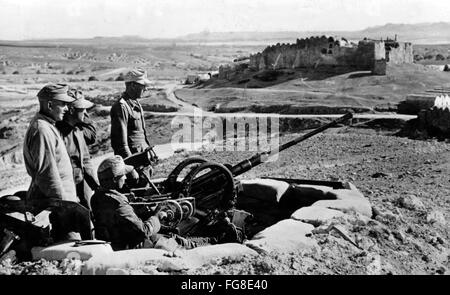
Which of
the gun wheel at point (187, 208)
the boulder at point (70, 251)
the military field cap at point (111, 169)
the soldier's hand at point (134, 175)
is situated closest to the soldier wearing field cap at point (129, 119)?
the soldier's hand at point (134, 175)

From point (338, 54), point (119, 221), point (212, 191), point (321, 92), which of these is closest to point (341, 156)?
point (212, 191)

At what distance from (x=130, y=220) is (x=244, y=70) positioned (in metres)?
41.0

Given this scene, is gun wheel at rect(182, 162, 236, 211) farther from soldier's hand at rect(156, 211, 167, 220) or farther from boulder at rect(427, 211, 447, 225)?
boulder at rect(427, 211, 447, 225)

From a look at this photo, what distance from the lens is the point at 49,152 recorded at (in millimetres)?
5516

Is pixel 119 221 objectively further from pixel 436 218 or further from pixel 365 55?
pixel 365 55

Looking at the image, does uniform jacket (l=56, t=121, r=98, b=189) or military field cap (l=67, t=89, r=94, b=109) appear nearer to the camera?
military field cap (l=67, t=89, r=94, b=109)

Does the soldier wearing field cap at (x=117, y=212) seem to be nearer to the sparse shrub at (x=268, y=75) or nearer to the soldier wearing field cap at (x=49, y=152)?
the soldier wearing field cap at (x=49, y=152)

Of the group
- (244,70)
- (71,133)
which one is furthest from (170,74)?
(71,133)

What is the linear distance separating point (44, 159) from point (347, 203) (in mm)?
3102

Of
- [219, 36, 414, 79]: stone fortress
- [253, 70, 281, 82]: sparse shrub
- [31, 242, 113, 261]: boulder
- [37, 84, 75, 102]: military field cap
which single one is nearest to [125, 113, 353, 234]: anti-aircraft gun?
[31, 242, 113, 261]: boulder

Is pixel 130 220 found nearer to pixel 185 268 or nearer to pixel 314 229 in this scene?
pixel 185 268

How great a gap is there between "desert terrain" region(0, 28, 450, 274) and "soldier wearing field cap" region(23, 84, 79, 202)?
709 mm

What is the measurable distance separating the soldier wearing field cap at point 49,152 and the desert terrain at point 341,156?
0.71m

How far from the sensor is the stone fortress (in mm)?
37844
